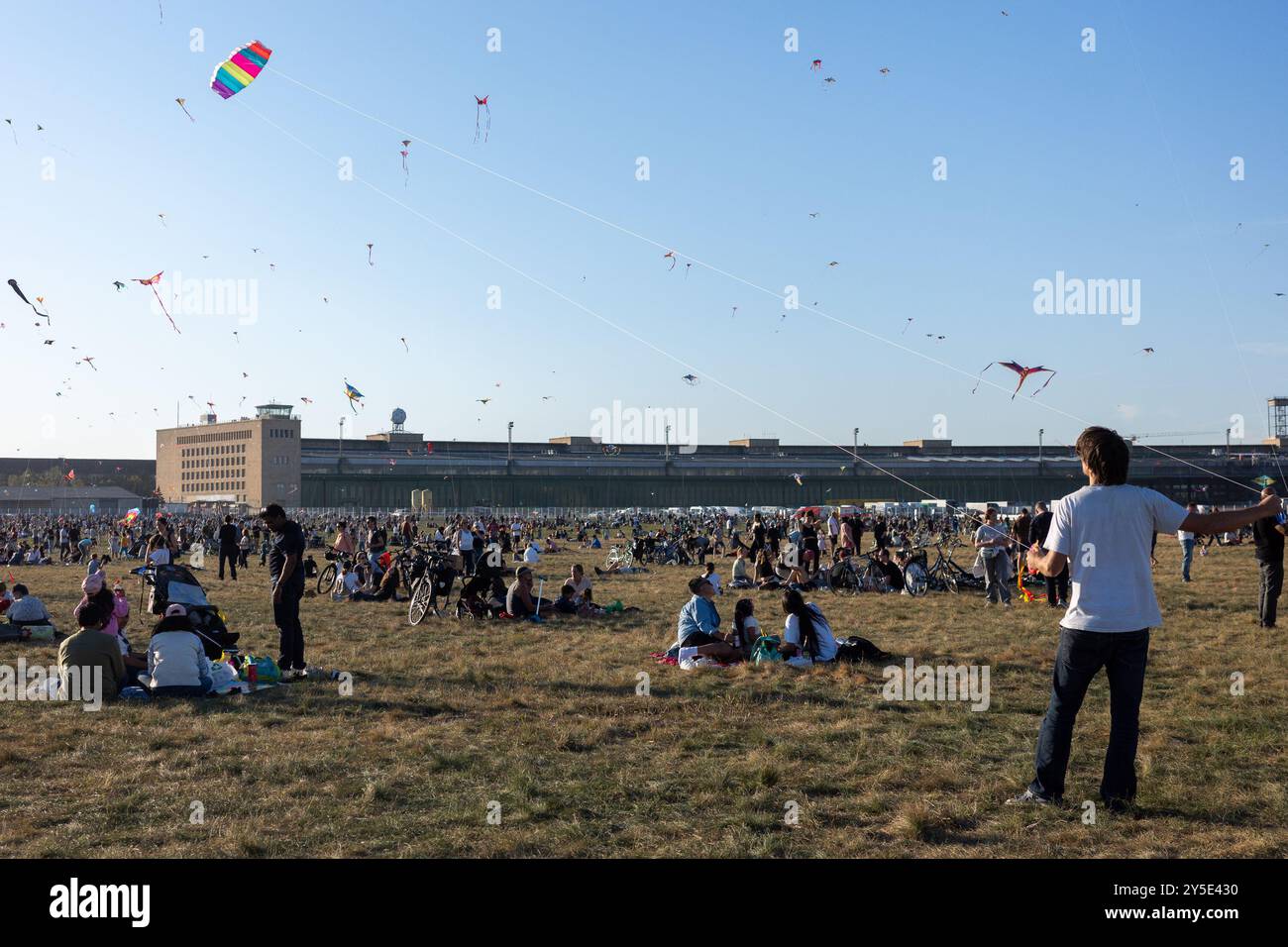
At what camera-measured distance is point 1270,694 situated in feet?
25.4

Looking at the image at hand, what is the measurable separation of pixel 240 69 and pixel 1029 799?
1167 cm

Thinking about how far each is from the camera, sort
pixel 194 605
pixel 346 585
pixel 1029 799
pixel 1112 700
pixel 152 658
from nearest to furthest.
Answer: pixel 1112 700 < pixel 1029 799 < pixel 152 658 < pixel 194 605 < pixel 346 585

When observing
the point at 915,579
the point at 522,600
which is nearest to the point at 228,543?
the point at 522,600

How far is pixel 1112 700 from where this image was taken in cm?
468

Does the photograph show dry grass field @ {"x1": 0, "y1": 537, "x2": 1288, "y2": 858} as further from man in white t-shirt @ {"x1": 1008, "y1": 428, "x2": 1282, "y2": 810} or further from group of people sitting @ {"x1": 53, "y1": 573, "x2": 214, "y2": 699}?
man in white t-shirt @ {"x1": 1008, "y1": 428, "x2": 1282, "y2": 810}

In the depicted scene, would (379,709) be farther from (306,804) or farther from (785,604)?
(785,604)

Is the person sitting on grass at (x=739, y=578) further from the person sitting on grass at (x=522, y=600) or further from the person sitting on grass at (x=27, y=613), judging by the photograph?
the person sitting on grass at (x=27, y=613)

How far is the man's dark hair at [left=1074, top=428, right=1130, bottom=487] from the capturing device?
4.61 meters

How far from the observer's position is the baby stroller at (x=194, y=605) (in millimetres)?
9554

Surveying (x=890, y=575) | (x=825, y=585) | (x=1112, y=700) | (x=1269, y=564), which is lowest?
(x=825, y=585)

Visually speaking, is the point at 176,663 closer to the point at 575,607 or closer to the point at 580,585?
the point at 575,607

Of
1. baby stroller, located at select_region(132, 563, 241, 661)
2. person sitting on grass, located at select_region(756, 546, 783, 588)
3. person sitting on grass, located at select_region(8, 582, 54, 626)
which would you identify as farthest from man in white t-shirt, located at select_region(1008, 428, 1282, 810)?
person sitting on grass, located at select_region(756, 546, 783, 588)

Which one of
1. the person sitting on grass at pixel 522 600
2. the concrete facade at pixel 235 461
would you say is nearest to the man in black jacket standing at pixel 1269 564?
the person sitting on grass at pixel 522 600
